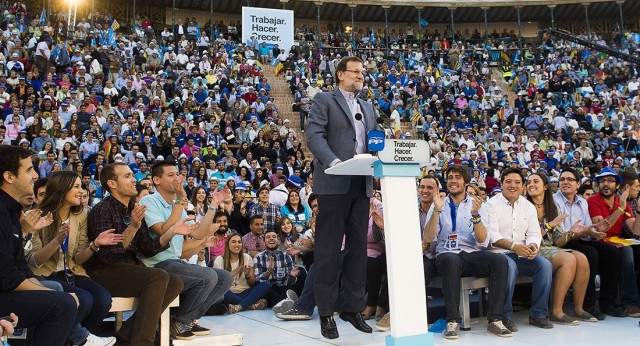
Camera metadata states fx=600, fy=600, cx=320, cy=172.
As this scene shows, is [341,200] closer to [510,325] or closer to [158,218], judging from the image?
[158,218]

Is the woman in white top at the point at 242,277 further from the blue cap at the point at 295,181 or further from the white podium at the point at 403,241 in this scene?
the blue cap at the point at 295,181

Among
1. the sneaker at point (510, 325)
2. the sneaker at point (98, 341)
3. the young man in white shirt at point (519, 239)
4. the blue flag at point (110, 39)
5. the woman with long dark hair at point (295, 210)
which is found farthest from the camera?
the blue flag at point (110, 39)

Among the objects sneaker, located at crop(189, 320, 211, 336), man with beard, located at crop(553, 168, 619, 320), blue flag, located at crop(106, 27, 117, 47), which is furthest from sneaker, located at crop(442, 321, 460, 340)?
blue flag, located at crop(106, 27, 117, 47)

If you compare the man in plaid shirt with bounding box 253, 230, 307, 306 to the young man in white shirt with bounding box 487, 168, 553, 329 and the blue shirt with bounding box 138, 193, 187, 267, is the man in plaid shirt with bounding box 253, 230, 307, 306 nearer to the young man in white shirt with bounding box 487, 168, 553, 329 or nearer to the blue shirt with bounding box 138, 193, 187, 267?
the blue shirt with bounding box 138, 193, 187, 267

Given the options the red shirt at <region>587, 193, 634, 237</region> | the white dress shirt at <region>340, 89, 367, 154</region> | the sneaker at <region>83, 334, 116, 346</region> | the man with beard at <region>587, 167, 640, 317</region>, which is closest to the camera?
the sneaker at <region>83, 334, 116, 346</region>

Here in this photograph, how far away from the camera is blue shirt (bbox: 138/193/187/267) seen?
4027mm

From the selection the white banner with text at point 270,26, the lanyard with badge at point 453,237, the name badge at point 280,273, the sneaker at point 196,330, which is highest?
the white banner with text at point 270,26

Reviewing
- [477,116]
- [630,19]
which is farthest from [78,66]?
[630,19]

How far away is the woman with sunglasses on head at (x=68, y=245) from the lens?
3.51 meters

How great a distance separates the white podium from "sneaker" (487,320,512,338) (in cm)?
171

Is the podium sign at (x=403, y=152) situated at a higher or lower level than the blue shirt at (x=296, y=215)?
higher

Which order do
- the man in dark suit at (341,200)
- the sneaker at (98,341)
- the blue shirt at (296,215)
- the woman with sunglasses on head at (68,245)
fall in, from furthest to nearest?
the blue shirt at (296,215) < the man in dark suit at (341,200) < the woman with sunglasses on head at (68,245) < the sneaker at (98,341)

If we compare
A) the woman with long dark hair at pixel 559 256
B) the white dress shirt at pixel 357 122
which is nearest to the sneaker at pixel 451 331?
the woman with long dark hair at pixel 559 256

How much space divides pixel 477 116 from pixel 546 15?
13.4m
